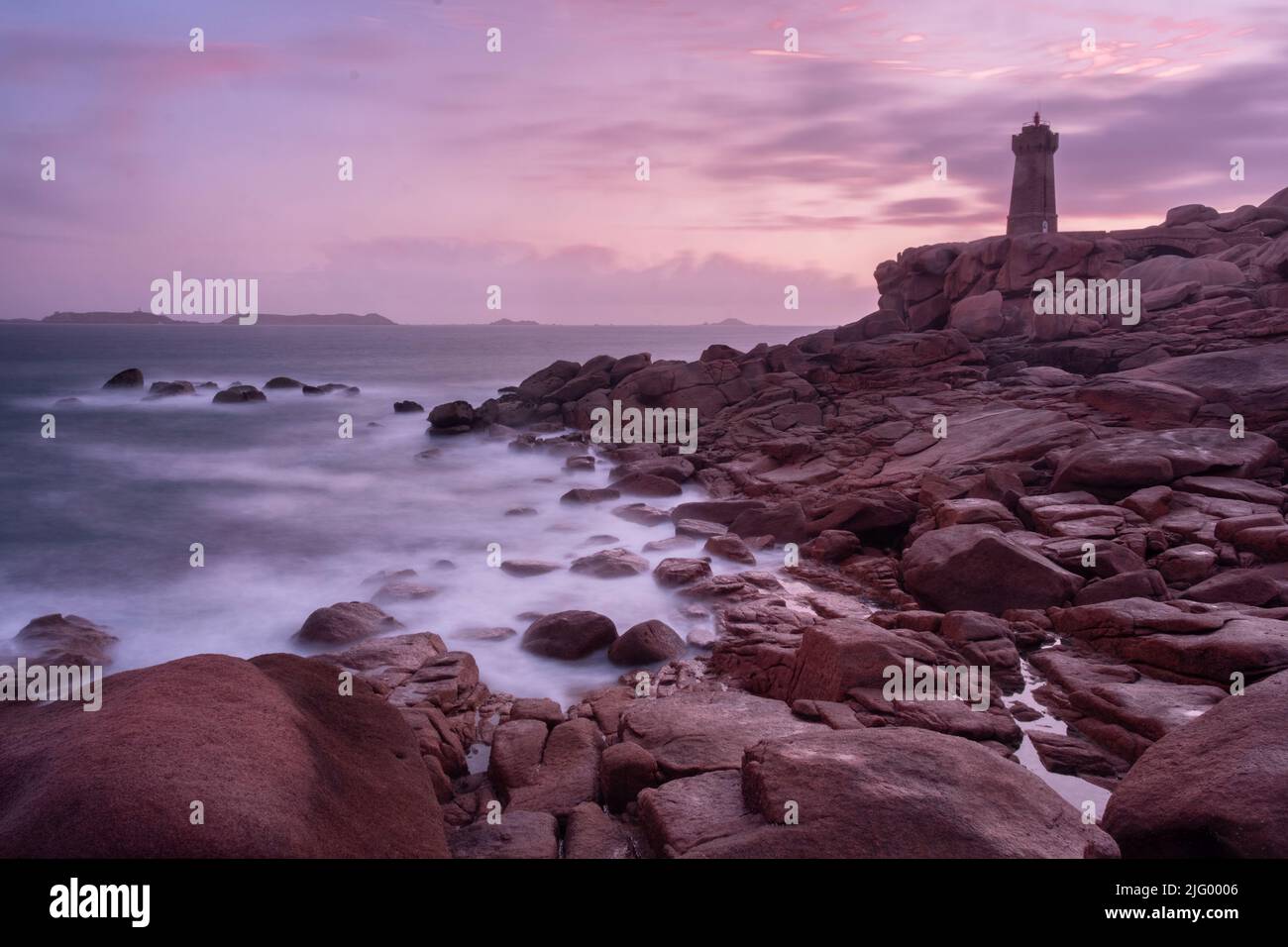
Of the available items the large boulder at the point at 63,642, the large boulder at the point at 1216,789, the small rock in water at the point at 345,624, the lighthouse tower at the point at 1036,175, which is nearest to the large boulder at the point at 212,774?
the large boulder at the point at 1216,789

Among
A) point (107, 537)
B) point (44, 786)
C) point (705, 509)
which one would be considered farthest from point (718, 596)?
point (107, 537)

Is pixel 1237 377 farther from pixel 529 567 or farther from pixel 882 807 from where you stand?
pixel 882 807

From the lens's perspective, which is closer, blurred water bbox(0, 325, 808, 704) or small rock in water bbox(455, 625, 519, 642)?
small rock in water bbox(455, 625, 519, 642)

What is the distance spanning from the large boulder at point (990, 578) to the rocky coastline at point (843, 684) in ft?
0.11

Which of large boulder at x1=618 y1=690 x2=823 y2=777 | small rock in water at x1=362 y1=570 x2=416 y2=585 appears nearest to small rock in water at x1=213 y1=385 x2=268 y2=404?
small rock in water at x1=362 y1=570 x2=416 y2=585

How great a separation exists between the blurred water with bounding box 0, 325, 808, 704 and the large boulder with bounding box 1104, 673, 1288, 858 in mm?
5401

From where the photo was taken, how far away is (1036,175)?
1671 inches

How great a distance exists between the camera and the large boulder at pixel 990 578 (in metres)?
9.55

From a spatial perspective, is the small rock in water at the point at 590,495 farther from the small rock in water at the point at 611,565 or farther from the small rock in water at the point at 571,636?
the small rock in water at the point at 571,636

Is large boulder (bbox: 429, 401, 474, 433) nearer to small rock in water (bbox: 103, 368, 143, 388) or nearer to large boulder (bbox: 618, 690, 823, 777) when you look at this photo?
small rock in water (bbox: 103, 368, 143, 388)

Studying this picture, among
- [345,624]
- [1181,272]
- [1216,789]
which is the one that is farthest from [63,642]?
[1181,272]

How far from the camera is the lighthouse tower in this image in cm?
4234
